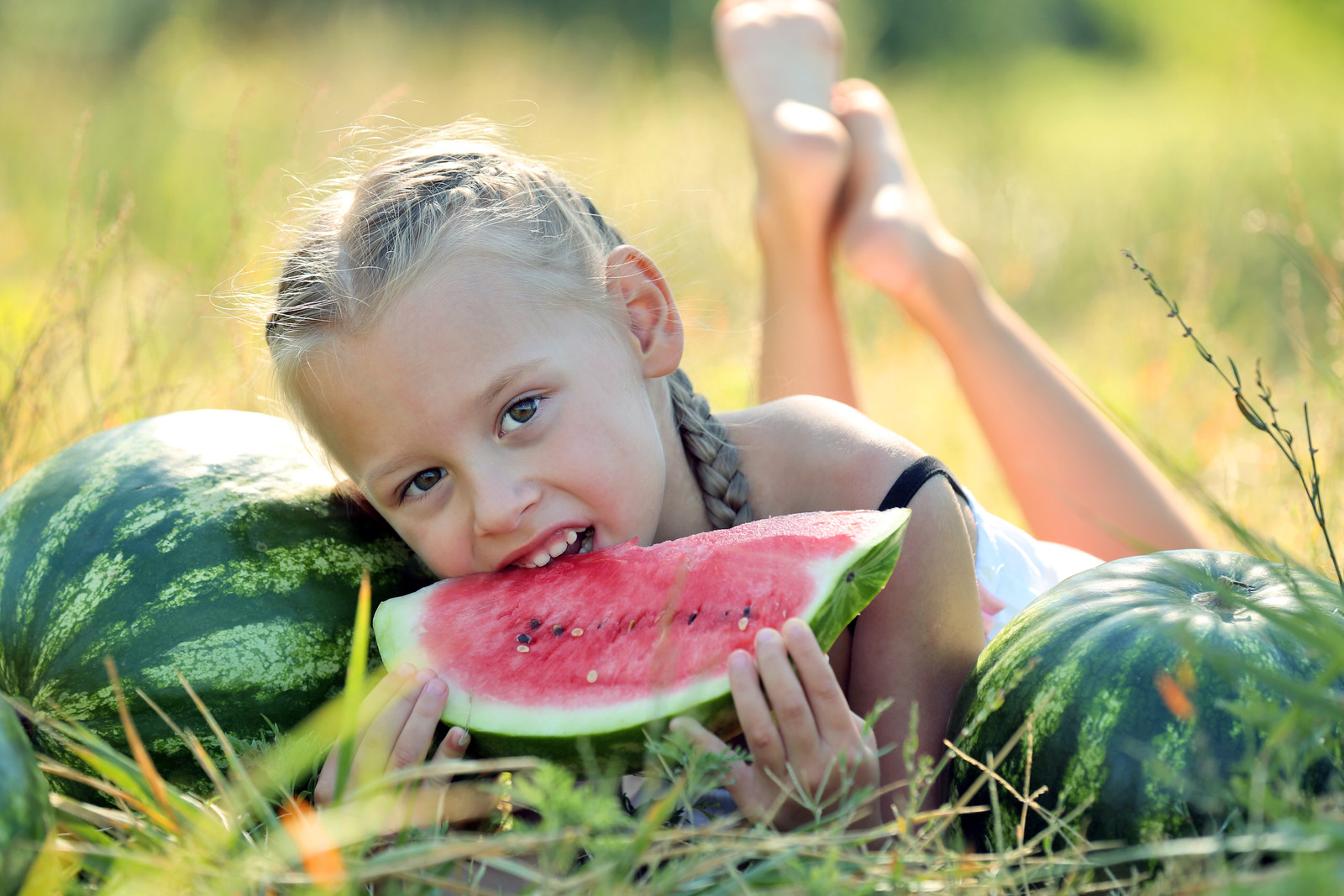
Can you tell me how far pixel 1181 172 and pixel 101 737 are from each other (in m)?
9.02

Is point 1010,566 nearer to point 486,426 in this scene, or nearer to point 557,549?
point 557,549

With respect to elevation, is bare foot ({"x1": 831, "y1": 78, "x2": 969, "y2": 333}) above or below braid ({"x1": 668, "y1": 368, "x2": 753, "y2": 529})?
above

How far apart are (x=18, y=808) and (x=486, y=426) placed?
36.0 inches

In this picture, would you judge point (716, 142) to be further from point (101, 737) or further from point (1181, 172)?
point (101, 737)

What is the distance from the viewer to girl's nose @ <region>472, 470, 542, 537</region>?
1800 mm

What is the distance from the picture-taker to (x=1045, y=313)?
7289 millimetres

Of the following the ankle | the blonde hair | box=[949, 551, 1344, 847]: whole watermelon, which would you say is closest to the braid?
the blonde hair

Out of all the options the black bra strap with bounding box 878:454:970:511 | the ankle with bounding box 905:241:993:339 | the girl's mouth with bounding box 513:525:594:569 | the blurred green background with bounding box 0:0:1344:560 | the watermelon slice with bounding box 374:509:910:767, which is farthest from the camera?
the ankle with bounding box 905:241:993:339

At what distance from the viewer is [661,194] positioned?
23.3ft

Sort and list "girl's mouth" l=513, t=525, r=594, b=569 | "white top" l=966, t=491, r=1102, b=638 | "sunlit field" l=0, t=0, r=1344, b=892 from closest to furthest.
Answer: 1. "girl's mouth" l=513, t=525, r=594, b=569
2. "white top" l=966, t=491, r=1102, b=638
3. "sunlit field" l=0, t=0, r=1344, b=892

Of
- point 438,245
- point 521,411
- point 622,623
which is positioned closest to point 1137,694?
point 622,623

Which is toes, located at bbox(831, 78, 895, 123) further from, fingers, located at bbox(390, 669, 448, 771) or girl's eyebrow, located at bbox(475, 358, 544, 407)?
fingers, located at bbox(390, 669, 448, 771)

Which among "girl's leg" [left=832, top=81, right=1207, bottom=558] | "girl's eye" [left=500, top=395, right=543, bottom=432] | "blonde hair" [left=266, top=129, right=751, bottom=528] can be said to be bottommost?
"girl's leg" [left=832, top=81, right=1207, bottom=558]

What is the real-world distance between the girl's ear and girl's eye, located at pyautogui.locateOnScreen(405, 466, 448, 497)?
50cm
